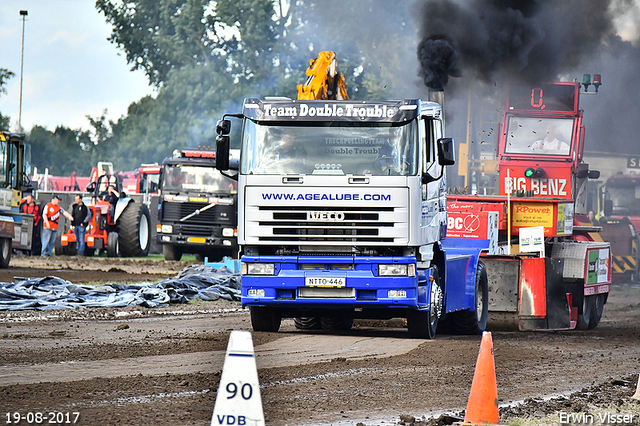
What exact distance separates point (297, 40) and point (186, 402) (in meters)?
48.4

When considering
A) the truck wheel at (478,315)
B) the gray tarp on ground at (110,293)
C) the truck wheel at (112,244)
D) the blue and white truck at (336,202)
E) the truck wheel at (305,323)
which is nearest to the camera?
the blue and white truck at (336,202)

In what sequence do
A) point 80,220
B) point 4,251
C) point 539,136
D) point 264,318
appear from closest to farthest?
point 264,318 < point 4,251 < point 539,136 < point 80,220

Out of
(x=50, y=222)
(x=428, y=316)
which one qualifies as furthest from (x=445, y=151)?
(x=50, y=222)

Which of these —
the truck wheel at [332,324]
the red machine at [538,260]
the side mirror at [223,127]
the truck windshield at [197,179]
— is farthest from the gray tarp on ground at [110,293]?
the truck windshield at [197,179]

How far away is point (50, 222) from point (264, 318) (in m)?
18.9

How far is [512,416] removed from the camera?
755 centimetres

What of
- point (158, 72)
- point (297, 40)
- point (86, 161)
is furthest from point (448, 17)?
point (86, 161)

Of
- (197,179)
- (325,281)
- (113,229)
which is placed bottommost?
(325,281)

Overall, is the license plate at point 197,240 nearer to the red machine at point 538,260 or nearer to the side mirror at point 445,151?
the red machine at point 538,260

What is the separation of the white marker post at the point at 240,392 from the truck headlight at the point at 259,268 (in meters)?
6.58

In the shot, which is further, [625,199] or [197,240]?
[625,199]

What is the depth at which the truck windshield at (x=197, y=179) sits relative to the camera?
93.0ft

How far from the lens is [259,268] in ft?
40.0

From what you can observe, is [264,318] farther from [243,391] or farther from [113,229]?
[113,229]
